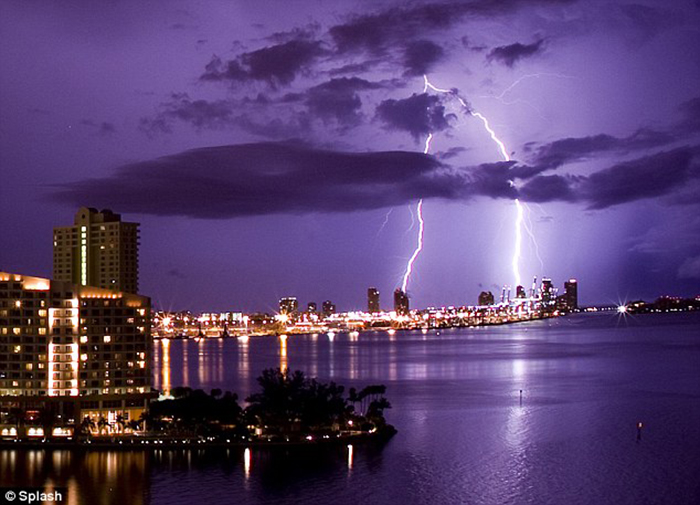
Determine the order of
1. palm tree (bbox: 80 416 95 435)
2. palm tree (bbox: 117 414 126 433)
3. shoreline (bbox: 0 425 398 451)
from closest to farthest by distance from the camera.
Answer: shoreline (bbox: 0 425 398 451), palm tree (bbox: 80 416 95 435), palm tree (bbox: 117 414 126 433)

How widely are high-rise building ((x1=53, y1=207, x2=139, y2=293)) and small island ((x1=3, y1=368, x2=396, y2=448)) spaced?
111 ft

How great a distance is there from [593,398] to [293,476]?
74.1ft

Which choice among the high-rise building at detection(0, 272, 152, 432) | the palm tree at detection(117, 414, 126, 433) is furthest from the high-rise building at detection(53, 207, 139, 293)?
the palm tree at detection(117, 414, 126, 433)

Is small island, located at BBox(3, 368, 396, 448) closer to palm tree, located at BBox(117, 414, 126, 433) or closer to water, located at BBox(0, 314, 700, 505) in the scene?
palm tree, located at BBox(117, 414, 126, 433)

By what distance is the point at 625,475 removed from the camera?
2764 cm

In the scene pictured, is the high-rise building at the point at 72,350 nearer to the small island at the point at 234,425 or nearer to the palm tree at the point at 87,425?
the palm tree at the point at 87,425

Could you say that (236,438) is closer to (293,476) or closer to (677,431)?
(293,476)

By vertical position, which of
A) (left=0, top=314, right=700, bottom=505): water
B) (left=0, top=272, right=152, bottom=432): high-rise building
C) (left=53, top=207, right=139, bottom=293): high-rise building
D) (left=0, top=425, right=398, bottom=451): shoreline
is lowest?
(left=0, top=314, right=700, bottom=505): water

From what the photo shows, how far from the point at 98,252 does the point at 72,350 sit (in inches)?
1302

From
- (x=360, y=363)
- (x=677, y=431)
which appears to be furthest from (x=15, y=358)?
(x=360, y=363)

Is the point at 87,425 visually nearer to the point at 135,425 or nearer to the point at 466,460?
the point at 135,425

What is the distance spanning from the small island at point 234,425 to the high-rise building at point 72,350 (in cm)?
99

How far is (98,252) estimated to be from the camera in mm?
65062

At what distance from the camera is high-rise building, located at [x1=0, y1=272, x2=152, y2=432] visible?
32.5 m
